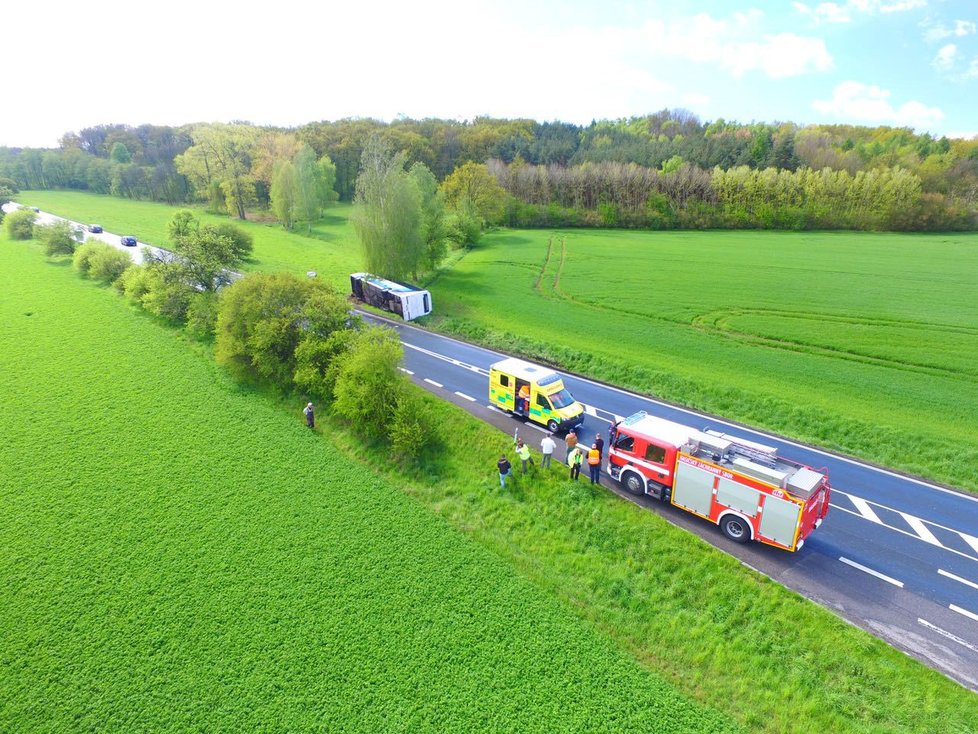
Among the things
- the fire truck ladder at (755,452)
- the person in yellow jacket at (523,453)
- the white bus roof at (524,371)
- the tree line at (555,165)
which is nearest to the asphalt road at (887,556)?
the person in yellow jacket at (523,453)

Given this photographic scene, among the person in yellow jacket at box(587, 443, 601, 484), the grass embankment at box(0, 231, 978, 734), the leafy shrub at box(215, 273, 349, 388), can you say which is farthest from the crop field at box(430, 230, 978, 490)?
the leafy shrub at box(215, 273, 349, 388)

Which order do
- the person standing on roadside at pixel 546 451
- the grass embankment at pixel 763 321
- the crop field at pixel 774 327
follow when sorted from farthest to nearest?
the grass embankment at pixel 763 321 < the crop field at pixel 774 327 < the person standing on roadside at pixel 546 451

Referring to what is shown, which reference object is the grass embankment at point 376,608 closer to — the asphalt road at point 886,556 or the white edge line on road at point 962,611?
the asphalt road at point 886,556

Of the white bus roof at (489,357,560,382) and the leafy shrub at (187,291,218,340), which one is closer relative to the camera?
the white bus roof at (489,357,560,382)

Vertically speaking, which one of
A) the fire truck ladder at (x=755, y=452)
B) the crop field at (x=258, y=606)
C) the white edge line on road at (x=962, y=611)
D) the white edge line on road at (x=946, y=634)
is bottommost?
the crop field at (x=258, y=606)

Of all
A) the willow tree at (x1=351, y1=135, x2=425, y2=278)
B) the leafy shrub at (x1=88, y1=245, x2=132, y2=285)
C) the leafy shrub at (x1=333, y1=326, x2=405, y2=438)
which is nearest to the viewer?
the leafy shrub at (x1=333, y1=326, x2=405, y2=438)

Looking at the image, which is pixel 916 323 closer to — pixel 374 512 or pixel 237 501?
pixel 374 512

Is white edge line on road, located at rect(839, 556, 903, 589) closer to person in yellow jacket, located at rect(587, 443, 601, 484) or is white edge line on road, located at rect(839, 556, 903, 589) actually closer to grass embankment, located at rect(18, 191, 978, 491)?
grass embankment, located at rect(18, 191, 978, 491)
